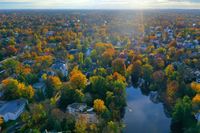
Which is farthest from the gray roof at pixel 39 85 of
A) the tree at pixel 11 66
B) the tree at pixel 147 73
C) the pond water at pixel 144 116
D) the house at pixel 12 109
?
the tree at pixel 147 73

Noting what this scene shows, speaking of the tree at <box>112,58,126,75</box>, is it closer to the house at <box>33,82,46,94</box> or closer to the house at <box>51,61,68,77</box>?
the house at <box>51,61,68,77</box>

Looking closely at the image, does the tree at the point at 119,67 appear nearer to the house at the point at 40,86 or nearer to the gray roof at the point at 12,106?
the house at the point at 40,86

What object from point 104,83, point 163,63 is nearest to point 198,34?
point 163,63

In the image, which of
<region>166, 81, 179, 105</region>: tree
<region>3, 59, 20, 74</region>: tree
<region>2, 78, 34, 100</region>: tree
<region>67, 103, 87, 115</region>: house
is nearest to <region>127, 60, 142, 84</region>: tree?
<region>166, 81, 179, 105</region>: tree

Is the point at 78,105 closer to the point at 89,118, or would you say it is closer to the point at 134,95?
the point at 89,118

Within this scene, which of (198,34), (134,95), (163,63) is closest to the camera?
(134,95)

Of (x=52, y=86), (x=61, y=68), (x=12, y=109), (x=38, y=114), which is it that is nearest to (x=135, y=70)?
(x=61, y=68)
